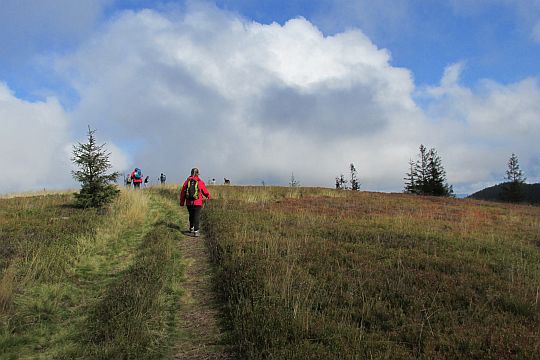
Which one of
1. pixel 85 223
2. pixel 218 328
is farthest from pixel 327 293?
pixel 85 223

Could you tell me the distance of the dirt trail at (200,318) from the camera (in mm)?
5363

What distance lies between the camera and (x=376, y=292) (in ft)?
22.5

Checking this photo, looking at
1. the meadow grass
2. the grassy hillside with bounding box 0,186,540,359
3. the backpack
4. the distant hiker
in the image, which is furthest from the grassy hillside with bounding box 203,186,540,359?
the distant hiker

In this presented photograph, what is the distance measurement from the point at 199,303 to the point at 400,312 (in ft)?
12.3

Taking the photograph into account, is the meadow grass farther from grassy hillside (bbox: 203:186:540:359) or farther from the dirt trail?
grassy hillside (bbox: 203:186:540:359)

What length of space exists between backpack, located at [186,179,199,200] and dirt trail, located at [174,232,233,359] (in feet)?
12.2

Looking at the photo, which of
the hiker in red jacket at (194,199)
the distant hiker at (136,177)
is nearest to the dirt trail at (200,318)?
the hiker in red jacket at (194,199)

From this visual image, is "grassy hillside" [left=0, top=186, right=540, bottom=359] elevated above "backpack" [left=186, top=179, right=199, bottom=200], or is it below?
below

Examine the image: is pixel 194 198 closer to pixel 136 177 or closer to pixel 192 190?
pixel 192 190

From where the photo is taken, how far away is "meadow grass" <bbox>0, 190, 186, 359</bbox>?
5539mm

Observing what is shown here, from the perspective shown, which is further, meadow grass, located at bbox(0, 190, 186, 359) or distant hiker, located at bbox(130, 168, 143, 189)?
distant hiker, located at bbox(130, 168, 143, 189)

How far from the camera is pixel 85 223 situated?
45.0 ft

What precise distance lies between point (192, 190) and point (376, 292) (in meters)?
8.68

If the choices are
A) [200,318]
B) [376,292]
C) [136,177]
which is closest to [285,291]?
[200,318]
